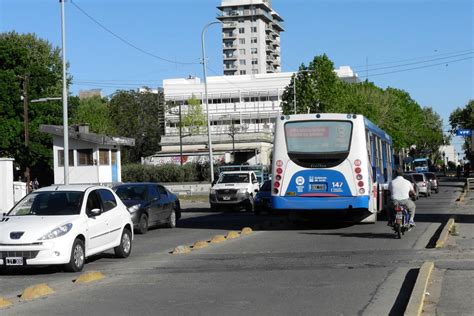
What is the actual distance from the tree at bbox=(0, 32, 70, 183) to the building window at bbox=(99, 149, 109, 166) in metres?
→ 8.48

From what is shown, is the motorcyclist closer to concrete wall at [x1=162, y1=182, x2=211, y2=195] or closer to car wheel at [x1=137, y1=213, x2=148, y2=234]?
car wheel at [x1=137, y1=213, x2=148, y2=234]

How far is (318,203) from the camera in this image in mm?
20438

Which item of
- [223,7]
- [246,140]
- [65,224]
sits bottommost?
[65,224]

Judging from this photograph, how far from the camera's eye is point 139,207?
21.8m

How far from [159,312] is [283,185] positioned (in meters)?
11.9

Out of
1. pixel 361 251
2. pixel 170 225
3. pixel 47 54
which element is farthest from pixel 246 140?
pixel 361 251

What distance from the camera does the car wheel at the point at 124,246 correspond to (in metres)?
15.4

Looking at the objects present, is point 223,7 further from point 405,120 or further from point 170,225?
point 170,225

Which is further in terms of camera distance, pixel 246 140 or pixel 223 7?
pixel 223 7

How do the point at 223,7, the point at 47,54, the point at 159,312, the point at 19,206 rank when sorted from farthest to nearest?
the point at 223,7 → the point at 47,54 → the point at 19,206 → the point at 159,312

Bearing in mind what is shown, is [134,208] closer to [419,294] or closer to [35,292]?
[35,292]

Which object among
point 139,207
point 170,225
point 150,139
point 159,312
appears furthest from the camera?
point 150,139

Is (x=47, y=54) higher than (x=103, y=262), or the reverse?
(x=47, y=54)

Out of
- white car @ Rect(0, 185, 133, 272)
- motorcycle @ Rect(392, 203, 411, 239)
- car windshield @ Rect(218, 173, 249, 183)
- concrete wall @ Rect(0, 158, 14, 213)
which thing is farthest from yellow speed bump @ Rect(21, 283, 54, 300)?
car windshield @ Rect(218, 173, 249, 183)
